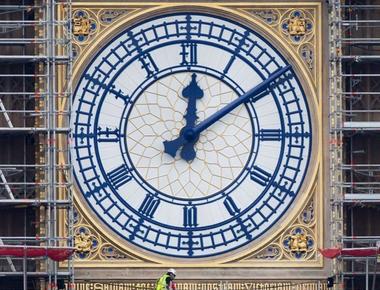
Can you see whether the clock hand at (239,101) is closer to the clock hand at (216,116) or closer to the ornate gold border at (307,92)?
the clock hand at (216,116)

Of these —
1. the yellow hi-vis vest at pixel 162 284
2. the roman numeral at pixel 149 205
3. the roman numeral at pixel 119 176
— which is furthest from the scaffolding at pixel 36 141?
the yellow hi-vis vest at pixel 162 284

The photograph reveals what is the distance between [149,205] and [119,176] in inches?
18.4

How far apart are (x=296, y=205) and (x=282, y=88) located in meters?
1.32

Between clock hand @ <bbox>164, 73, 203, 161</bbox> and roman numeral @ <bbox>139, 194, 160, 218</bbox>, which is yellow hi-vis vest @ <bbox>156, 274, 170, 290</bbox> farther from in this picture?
clock hand @ <bbox>164, 73, 203, 161</bbox>

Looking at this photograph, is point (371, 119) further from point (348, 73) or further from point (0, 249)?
point (0, 249)

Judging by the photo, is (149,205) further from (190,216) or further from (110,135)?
(110,135)

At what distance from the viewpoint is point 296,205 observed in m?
62.4

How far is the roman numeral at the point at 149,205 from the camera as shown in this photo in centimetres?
6231

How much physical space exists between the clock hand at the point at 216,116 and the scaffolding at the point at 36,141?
1247mm

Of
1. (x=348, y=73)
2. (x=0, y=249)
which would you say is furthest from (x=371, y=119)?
(x=0, y=249)

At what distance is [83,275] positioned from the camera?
204 ft

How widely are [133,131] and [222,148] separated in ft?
3.31

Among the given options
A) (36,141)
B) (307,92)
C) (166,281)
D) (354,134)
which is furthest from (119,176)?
(354,134)

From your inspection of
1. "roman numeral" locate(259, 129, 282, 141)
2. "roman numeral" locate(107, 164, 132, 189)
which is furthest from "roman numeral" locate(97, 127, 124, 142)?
"roman numeral" locate(259, 129, 282, 141)
